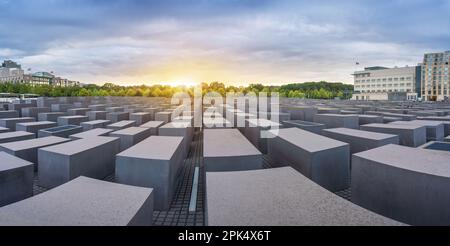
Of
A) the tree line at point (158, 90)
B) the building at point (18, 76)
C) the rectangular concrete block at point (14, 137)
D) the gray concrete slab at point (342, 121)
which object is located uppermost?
the building at point (18, 76)

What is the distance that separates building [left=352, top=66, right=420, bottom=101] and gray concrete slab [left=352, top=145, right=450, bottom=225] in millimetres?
84187

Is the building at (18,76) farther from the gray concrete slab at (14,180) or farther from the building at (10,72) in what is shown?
the gray concrete slab at (14,180)

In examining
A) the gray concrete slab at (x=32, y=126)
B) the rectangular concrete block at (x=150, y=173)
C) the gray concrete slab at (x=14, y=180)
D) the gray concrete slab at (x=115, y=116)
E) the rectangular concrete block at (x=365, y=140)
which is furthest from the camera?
the gray concrete slab at (x=115, y=116)

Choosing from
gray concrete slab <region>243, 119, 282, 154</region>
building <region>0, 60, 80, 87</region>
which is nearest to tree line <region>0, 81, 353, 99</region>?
building <region>0, 60, 80, 87</region>

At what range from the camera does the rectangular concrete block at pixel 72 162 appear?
5.33 metres

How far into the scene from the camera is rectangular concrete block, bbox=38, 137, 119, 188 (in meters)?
5.33

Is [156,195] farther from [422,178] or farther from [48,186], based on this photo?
[422,178]

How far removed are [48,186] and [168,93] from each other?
2771 inches

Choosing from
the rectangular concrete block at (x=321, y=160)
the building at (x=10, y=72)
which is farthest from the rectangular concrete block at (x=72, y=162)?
the building at (x=10, y=72)

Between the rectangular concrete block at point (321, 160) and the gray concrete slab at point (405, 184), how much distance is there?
70 cm

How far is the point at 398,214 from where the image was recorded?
354 centimetres

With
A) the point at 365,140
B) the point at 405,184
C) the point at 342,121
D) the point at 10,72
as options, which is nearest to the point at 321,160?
the point at 405,184

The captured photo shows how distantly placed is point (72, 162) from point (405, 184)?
19.6ft

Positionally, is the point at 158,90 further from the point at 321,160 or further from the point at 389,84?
the point at 321,160
